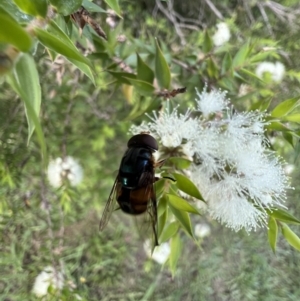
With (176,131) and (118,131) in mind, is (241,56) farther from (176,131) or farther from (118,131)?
(118,131)

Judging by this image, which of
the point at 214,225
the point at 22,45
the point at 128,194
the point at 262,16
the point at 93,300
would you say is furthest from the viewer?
the point at 262,16

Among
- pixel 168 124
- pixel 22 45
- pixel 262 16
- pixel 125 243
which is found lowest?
pixel 125 243

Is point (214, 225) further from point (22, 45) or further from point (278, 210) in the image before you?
point (22, 45)

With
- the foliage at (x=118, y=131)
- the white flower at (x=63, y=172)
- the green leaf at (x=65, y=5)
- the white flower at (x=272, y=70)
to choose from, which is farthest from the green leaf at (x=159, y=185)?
the white flower at (x=272, y=70)

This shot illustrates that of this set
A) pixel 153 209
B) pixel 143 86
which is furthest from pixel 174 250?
pixel 143 86

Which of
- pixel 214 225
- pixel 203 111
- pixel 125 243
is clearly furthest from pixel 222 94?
pixel 125 243

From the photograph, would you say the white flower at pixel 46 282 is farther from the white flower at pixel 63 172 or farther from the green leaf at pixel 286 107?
the green leaf at pixel 286 107
